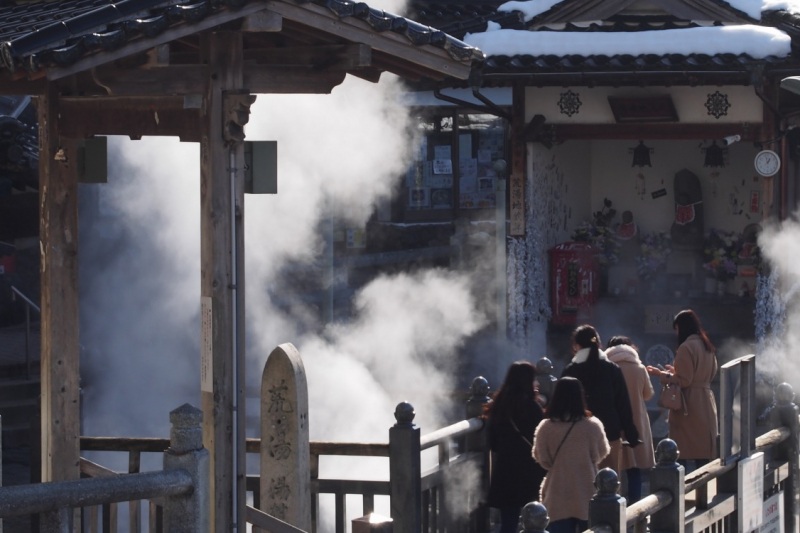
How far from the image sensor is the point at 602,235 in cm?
1683

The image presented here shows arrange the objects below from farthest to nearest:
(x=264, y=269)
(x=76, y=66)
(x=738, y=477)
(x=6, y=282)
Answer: (x=6, y=282) → (x=264, y=269) → (x=738, y=477) → (x=76, y=66)

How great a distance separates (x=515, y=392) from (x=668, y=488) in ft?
4.24

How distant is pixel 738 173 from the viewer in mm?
16781

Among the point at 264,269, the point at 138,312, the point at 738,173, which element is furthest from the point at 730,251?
the point at 138,312

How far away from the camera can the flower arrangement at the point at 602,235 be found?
54.5 ft

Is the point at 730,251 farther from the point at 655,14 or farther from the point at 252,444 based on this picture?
the point at 252,444

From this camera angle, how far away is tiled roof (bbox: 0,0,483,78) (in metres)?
6.09

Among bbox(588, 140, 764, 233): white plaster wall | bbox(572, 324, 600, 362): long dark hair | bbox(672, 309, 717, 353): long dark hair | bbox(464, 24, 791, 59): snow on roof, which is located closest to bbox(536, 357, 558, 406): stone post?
bbox(672, 309, 717, 353): long dark hair

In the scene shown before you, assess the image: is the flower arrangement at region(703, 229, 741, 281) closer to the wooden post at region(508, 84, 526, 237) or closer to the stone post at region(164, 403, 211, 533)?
the wooden post at region(508, 84, 526, 237)

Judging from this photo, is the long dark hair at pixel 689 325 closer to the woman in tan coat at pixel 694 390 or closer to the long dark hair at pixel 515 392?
the woman in tan coat at pixel 694 390

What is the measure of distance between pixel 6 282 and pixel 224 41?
13.1 metres

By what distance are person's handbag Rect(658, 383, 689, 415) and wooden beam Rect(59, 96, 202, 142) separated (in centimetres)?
433

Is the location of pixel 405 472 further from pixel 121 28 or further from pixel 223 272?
pixel 121 28

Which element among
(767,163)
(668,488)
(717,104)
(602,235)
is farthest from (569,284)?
(668,488)
